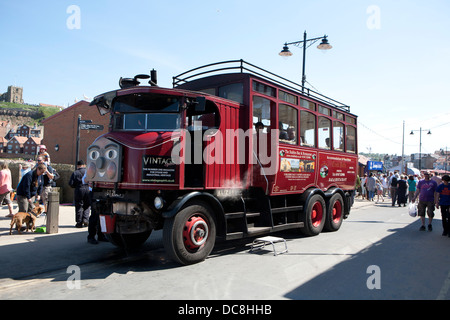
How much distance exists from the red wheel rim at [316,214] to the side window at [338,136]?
6.24ft

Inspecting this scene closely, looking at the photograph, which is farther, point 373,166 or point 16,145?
point 16,145

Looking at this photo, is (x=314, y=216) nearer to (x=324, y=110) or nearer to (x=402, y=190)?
(x=324, y=110)

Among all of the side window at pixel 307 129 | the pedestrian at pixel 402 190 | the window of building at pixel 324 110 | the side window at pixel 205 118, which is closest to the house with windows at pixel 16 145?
the pedestrian at pixel 402 190

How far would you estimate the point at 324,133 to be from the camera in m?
9.28

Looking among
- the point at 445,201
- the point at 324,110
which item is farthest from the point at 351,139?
the point at 445,201

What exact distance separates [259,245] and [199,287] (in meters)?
2.92

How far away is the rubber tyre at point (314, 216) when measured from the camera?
8305mm

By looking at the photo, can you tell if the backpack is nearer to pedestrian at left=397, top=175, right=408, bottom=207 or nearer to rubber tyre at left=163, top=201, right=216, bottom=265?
pedestrian at left=397, top=175, right=408, bottom=207

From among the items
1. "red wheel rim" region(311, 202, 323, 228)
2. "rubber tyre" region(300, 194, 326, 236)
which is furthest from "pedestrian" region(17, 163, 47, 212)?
"red wheel rim" region(311, 202, 323, 228)

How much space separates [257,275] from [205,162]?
208 centimetres

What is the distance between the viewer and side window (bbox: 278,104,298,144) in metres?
7.62

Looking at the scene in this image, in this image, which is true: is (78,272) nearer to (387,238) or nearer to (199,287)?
(199,287)

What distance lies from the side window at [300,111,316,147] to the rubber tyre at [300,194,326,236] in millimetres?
1404

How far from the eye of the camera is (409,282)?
4910 mm
